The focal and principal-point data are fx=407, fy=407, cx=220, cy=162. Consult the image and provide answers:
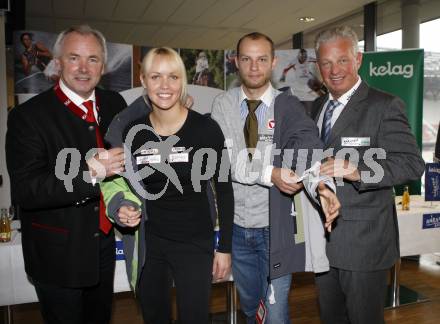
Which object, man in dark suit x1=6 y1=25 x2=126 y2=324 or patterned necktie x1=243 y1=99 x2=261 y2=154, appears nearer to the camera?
man in dark suit x1=6 y1=25 x2=126 y2=324

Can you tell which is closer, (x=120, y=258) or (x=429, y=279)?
(x=120, y=258)

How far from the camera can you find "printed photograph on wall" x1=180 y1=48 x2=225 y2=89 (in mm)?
4195

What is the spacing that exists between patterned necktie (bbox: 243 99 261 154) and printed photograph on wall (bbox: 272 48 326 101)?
258 centimetres

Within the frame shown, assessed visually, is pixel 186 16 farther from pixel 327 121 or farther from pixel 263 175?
pixel 263 175

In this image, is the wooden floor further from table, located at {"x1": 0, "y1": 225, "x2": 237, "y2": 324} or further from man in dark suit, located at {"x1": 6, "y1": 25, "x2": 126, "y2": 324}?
man in dark suit, located at {"x1": 6, "y1": 25, "x2": 126, "y2": 324}

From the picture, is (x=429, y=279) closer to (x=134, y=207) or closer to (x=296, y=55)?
(x=296, y=55)

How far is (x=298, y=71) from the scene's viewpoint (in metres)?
4.56

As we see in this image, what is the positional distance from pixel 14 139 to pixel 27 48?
2.52m

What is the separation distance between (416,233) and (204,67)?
2539mm

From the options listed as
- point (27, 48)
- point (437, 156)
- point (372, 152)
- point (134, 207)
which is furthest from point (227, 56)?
point (134, 207)

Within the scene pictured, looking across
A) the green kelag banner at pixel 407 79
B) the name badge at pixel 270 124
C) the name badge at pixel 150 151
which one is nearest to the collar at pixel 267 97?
the name badge at pixel 270 124

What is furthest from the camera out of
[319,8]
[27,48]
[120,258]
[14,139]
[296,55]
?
[319,8]

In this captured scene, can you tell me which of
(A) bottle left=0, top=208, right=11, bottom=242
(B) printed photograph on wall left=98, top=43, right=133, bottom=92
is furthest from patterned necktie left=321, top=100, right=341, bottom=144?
(B) printed photograph on wall left=98, top=43, right=133, bottom=92

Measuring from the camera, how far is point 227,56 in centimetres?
434
